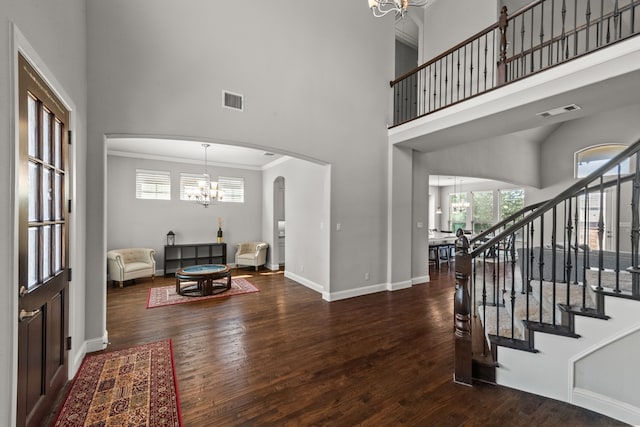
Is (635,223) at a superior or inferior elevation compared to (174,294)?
superior

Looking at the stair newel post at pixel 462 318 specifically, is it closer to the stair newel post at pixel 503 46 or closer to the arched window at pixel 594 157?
the stair newel post at pixel 503 46

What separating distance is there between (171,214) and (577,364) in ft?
25.6

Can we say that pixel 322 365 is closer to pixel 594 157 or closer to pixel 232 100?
pixel 232 100

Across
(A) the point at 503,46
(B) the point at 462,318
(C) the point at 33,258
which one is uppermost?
(A) the point at 503,46

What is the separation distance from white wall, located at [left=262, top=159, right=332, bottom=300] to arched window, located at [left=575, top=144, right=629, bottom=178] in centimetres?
764

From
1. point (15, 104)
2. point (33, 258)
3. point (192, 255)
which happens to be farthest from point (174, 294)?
point (15, 104)

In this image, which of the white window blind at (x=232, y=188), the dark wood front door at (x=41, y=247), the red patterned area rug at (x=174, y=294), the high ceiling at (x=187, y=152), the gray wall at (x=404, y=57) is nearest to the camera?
the dark wood front door at (x=41, y=247)

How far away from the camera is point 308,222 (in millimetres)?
5824

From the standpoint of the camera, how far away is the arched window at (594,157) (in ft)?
23.8

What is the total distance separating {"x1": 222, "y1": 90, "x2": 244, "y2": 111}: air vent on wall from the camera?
3717mm

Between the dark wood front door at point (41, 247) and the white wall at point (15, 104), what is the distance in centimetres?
12

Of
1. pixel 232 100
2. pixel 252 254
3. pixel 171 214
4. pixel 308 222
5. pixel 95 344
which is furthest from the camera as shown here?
pixel 252 254

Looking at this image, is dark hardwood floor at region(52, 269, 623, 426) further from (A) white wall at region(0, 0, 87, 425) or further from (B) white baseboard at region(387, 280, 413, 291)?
(A) white wall at region(0, 0, 87, 425)

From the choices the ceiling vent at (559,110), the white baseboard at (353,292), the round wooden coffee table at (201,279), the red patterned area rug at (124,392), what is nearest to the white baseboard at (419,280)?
the white baseboard at (353,292)
